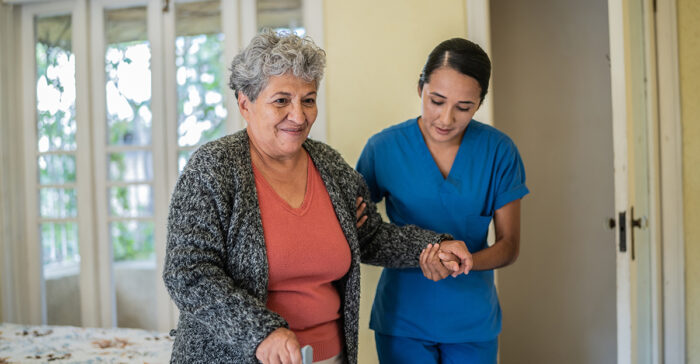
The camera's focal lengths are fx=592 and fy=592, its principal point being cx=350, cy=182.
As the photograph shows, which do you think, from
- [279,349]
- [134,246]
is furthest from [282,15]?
[134,246]

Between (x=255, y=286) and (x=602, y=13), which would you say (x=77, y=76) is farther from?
(x=602, y=13)

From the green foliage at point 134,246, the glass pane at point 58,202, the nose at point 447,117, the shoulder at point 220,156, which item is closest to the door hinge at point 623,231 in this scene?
the nose at point 447,117

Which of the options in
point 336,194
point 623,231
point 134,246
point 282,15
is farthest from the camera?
point 134,246

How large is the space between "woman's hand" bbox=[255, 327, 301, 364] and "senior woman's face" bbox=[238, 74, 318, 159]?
42 cm

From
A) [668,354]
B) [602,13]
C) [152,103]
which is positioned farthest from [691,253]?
[152,103]

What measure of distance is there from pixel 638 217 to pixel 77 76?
105 inches

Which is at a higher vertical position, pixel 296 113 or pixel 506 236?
pixel 296 113

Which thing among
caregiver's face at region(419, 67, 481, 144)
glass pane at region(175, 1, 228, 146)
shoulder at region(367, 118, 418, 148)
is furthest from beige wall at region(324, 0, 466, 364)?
caregiver's face at region(419, 67, 481, 144)

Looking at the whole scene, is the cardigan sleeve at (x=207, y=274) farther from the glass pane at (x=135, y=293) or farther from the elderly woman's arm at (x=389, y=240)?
the glass pane at (x=135, y=293)

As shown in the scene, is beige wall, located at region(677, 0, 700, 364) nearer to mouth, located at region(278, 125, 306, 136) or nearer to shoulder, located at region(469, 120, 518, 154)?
shoulder, located at region(469, 120, 518, 154)

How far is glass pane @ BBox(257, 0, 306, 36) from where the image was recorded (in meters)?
2.66

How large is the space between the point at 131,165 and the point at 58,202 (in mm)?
1075

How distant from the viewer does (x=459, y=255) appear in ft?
4.78

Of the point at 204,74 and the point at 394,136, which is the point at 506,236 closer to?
the point at 394,136
